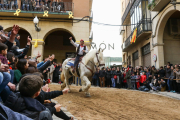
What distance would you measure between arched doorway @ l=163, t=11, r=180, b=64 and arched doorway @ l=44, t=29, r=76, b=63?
478 inches

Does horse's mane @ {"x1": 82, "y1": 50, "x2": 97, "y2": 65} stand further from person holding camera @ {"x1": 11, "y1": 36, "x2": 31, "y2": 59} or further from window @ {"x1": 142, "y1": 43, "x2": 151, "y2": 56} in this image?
window @ {"x1": 142, "y1": 43, "x2": 151, "y2": 56}

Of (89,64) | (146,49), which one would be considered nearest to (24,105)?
(89,64)

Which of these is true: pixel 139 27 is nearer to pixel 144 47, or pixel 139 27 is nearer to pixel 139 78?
pixel 144 47

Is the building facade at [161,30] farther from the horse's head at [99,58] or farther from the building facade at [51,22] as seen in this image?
the horse's head at [99,58]

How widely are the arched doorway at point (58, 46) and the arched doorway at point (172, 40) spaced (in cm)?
1214

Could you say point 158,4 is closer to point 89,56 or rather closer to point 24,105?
point 89,56

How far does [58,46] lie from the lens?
818 inches

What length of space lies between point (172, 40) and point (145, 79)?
19.5 feet

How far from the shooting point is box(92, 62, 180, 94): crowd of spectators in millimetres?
10380

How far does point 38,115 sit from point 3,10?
52.6ft

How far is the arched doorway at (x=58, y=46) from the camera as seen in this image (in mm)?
20453

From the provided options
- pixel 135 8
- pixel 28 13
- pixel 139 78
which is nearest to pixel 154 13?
pixel 135 8

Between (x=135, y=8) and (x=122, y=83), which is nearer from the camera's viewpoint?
(x=122, y=83)

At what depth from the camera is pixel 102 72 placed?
47.9ft
